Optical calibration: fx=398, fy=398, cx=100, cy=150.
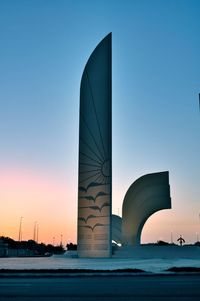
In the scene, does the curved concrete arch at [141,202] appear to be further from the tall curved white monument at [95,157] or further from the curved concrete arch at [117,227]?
the curved concrete arch at [117,227]

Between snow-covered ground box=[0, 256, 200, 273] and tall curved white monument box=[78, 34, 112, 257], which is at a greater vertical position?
tall curved white monument box=[78, 34, 112, 257]

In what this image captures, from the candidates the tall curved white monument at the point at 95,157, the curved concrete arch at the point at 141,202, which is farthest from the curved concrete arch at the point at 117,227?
the tall curved white monument at the point at 95,157

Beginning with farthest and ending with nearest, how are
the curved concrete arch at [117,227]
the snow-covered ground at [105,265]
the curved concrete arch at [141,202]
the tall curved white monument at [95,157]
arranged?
1. the curved concrete arch at [117,227]
2. the curved concrete arch at [141,202]
3. the tall curved white monument at [95,157]
4. the snow-covered ground at [105,265]

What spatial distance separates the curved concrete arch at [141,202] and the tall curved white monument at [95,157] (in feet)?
21.5

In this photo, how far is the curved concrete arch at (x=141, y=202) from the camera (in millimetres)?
42000

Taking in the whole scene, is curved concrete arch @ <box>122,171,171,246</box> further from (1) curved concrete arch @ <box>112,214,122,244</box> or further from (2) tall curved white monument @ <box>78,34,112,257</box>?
(1) curved concrete arch @ <box>112,214,122,244</box>

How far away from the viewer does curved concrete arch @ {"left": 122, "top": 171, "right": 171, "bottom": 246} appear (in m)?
42.0

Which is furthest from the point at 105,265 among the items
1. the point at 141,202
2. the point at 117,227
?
the point at 117,227

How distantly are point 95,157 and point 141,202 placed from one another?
28.8 feet

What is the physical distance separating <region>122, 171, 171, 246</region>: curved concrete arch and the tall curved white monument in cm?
656

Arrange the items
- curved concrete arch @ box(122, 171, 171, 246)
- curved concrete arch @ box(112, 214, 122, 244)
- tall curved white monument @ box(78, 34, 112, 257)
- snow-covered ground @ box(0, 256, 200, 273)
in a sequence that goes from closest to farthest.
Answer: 1. snow-covered ground @ box(0, 256, 200, 273)
2. tall curved white monument @ box(78, 34, 112, 257)
3. curved concrete arch @ box(122, 171, 171, 246)
4. curved concrete arch @ box(112, 214, 122, 244)

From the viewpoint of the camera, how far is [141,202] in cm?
4388

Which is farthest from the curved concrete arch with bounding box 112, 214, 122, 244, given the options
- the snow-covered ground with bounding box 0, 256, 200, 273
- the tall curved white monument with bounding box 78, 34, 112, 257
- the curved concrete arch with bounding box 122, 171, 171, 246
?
the snow-covered ground with bounding box 0, 256, 200, 273

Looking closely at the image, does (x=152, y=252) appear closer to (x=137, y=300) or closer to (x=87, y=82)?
(x=87, y=82)
